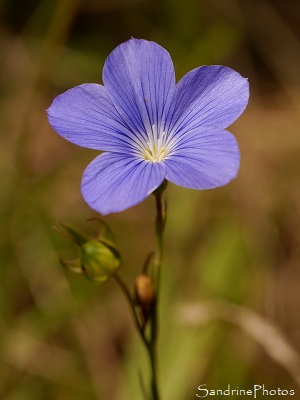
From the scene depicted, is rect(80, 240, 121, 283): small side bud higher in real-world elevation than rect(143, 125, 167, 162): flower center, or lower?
lower

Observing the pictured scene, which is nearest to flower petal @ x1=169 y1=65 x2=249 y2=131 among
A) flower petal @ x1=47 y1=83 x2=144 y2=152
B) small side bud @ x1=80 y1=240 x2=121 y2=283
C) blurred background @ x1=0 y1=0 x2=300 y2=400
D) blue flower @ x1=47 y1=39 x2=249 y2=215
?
blue flower @ x1=47 y1=39 x2=249 y2=215

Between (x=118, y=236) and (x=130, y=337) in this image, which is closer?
(x=130, y=337)

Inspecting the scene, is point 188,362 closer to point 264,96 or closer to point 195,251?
point 195,251

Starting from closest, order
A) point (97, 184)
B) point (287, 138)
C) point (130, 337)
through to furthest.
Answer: point (97, 184)
point (130, 337)
point (287, 138)

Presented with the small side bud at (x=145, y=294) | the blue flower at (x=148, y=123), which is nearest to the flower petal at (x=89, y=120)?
the blue flower at (x=148, y=123)

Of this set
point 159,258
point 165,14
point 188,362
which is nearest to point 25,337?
point 188,362

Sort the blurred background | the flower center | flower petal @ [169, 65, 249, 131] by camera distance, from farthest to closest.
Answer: the blurred background < the flower center < flower petal @ [169, 65, 249, 131]

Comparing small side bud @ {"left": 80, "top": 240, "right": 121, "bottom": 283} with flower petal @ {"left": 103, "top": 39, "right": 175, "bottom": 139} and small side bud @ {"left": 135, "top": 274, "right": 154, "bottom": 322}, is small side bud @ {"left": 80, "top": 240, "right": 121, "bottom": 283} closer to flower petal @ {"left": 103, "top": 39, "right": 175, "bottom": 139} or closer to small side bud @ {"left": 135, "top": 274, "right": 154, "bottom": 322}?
small side bud @ {"left": 135, "top": 274, "right": 154, "bottom": 322}
